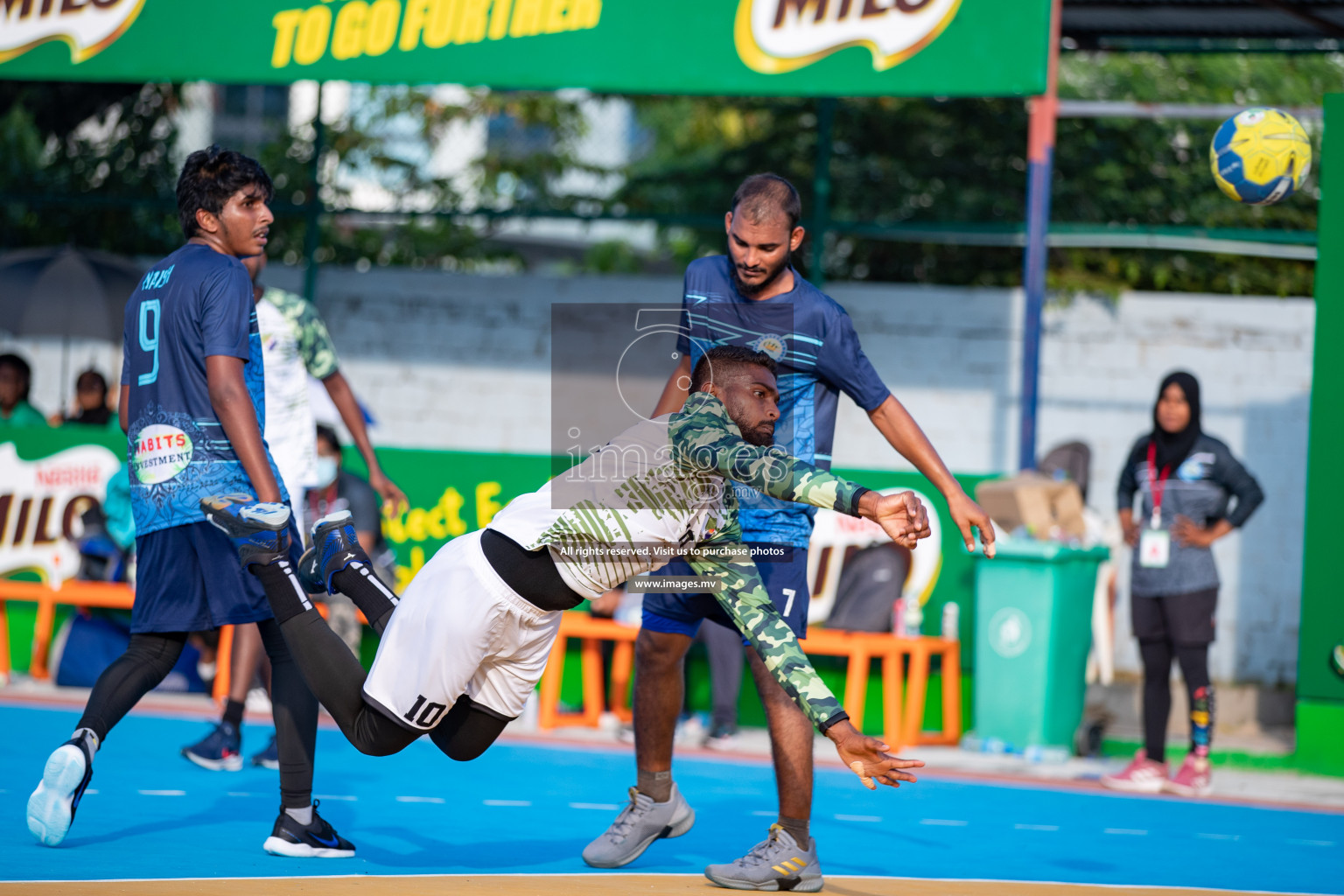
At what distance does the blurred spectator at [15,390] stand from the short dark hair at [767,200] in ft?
20.9

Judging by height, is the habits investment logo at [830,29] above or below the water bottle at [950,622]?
above

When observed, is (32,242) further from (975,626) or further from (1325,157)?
(1325,157)

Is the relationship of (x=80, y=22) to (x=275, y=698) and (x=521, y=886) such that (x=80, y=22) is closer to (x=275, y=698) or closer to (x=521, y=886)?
(x=275, y=698)

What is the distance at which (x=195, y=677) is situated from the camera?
27.5ft

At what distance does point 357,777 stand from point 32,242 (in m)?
7.44

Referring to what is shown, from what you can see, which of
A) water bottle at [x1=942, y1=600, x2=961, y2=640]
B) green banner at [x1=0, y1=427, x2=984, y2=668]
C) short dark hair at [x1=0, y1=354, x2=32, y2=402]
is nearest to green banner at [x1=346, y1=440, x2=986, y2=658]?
green banner at [x1=0, y1=427, x2=984, y2=668]

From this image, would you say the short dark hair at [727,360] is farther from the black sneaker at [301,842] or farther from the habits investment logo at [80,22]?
the habits investment logo at [80,22]

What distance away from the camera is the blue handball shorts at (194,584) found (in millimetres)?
4652

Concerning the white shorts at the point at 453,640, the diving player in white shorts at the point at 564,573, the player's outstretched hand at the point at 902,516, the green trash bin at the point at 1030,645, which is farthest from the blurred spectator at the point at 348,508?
the player's outstretched hand at the point at 902,516

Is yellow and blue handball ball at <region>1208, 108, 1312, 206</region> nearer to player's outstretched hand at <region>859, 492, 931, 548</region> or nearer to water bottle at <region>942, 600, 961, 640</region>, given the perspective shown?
water bottle at <region>942, 600, 961, 640</region>

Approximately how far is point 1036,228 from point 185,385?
16.6ft

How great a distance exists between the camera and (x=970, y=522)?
3.91 metres

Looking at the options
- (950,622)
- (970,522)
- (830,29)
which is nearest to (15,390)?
(830,29)

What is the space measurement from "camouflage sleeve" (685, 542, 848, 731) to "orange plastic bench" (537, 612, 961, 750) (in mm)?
3522
